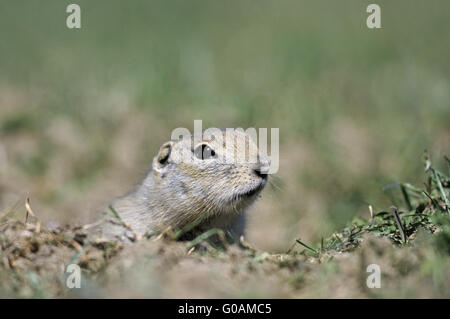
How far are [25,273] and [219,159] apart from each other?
77.0 inches

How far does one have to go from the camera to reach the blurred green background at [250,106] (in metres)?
7.63

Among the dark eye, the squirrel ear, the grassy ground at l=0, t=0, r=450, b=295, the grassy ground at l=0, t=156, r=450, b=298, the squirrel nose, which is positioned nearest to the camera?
the grassy ground at l=0, t=156, r=450, b=298

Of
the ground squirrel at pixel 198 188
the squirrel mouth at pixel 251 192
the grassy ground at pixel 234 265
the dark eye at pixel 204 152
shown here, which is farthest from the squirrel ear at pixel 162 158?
the grassy ground at pixel 234 265

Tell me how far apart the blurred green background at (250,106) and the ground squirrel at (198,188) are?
2.53 ft

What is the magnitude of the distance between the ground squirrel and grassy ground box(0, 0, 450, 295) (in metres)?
0.67

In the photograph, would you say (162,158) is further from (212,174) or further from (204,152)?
(212,174)

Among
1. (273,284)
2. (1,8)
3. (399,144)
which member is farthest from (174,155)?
(1,8)

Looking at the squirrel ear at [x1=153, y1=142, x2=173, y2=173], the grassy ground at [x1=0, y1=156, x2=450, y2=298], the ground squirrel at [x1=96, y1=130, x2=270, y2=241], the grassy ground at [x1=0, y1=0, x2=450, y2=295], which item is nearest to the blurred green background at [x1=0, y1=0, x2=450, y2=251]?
the grassy ground at [x1=0, y1=0, x2=450, y2=295]

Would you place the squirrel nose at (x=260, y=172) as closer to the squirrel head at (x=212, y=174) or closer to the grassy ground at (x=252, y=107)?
the squirrel head at (x=212, y=174)

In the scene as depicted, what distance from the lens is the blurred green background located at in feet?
25.0

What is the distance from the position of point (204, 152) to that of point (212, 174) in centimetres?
29

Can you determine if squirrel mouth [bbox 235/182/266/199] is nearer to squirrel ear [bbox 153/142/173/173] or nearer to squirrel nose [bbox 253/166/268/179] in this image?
squirrel nose [bbox 253/166/268/179]

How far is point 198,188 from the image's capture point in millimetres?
5254

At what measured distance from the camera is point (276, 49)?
41.0 ft
